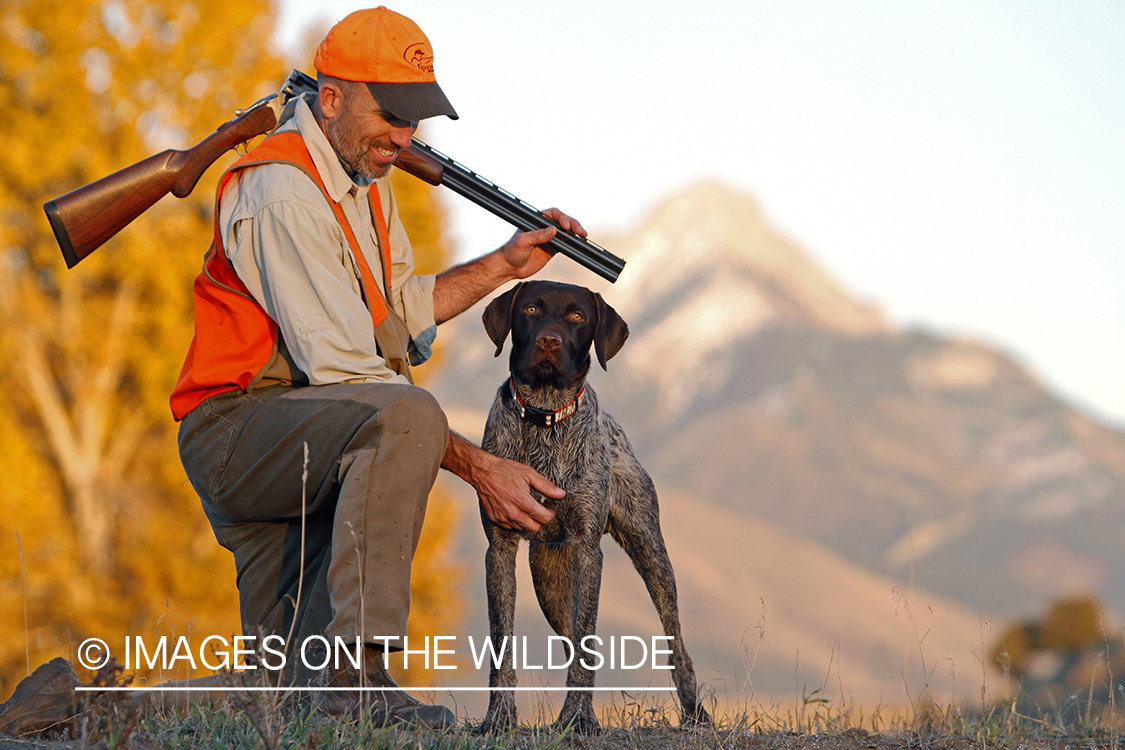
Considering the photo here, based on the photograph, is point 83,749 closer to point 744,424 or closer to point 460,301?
point 460,301

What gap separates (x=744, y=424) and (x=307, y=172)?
183m

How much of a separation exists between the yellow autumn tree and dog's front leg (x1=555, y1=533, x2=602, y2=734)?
1054 centimetres

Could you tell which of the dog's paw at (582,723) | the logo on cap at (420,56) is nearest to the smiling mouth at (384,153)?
the logo on cap at (420,56)

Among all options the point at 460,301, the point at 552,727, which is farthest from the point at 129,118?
the point at 552,727

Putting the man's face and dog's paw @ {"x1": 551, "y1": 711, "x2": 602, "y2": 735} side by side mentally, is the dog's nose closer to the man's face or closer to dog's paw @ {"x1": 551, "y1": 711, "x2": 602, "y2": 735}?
the man's face

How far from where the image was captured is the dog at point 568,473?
210 inches

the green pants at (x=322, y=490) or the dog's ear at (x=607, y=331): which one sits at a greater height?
the dog's ear at (x=607, y=331)

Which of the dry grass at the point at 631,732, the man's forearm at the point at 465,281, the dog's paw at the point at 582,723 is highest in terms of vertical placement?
the man's forearm at the point at 465,281

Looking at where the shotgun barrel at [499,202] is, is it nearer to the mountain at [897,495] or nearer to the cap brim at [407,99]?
the cap brim at [407,99]

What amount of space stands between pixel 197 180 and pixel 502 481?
201cm

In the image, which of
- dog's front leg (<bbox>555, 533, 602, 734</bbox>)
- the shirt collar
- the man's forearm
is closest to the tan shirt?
the shirt collar

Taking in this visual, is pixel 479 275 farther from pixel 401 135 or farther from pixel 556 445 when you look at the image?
pixel 401 135

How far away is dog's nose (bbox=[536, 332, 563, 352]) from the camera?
209 inches

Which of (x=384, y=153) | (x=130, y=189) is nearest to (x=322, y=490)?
(x=384, y=153)
